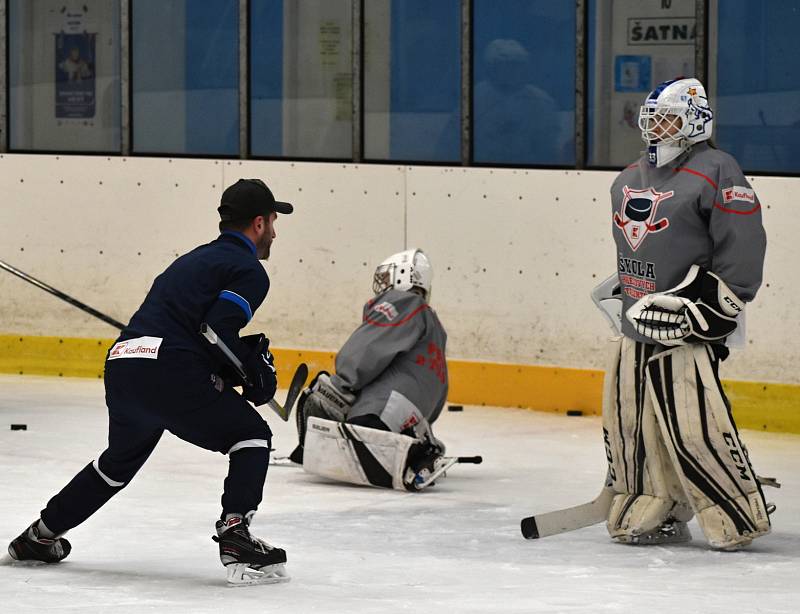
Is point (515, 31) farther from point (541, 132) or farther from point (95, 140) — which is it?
point (95, 140)

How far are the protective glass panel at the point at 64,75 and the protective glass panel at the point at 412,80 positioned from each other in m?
1.72

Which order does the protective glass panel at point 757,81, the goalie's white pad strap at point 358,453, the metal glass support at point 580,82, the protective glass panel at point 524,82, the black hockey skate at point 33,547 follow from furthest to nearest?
the protective glass panel at point 524,82 < the metal glass support at point 580,82 < the protective glass panel at point 757,81 < the goalie's white pad strap at point 358,453 < the black hockey skate at point 33,547

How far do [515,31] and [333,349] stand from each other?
6.40 feet

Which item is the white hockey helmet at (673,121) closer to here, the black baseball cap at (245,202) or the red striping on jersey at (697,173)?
the red striping on jersey at (697,173)

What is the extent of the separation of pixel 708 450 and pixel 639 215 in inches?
30.2

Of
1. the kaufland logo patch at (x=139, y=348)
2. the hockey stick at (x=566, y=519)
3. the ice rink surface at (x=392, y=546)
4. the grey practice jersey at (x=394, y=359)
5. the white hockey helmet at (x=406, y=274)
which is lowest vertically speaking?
the ice rink surface at (x=392, y=546)

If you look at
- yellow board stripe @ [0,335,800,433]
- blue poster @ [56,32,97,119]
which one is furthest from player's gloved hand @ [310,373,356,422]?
blue poster @ [56,32,97,119]

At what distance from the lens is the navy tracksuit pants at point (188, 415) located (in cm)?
510

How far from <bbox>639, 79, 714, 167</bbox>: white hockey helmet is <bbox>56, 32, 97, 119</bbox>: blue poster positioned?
5.97m

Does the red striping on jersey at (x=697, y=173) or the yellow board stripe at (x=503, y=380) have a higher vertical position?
the red striping on jersey at (x=697, y=173)

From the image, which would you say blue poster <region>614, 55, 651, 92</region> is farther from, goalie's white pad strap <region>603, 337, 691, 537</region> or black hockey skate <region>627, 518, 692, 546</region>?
black hockey skate <region>627, 518, 692, 546</region>

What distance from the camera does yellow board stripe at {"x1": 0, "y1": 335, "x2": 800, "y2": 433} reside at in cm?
884

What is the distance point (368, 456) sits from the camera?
712 cm

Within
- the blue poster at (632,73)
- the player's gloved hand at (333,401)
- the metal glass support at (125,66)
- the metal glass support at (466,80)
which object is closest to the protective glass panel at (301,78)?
the metal glass support at (466,80)
